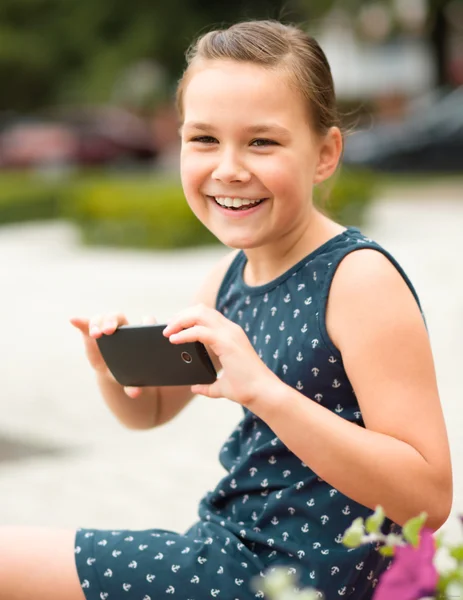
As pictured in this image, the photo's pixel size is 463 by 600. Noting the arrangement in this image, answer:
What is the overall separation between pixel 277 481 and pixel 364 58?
5194 centimetres

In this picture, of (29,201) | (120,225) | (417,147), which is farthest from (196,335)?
(417,147)

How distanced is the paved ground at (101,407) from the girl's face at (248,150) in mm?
1396

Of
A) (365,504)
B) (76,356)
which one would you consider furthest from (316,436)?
(76,356)

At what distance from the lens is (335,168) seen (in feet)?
6.64

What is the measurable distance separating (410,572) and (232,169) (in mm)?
941

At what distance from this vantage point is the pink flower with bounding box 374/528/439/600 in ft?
3.47

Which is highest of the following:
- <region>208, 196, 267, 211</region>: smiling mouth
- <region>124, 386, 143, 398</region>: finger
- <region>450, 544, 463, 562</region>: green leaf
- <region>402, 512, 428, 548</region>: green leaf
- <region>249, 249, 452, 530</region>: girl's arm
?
<region>208, 196, 267, 211</region>: smiling mouth

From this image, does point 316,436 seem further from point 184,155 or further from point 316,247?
point 184,155

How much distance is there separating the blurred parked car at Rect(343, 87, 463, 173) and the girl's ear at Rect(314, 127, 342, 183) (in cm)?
1659

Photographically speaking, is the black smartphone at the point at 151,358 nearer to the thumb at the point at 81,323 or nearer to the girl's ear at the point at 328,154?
the thumb at the point at 81,323

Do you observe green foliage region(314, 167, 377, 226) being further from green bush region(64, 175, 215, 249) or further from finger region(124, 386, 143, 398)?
finger region(124, 386, 143, 398)

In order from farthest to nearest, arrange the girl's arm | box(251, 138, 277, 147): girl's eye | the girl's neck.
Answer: the girl's neck → box(251, 138, 277, 147): girl's eye → the girl's arm

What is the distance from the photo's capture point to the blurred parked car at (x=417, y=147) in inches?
727

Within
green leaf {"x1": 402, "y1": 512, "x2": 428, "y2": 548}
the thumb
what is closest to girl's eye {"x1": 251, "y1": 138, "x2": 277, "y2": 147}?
the thumb
